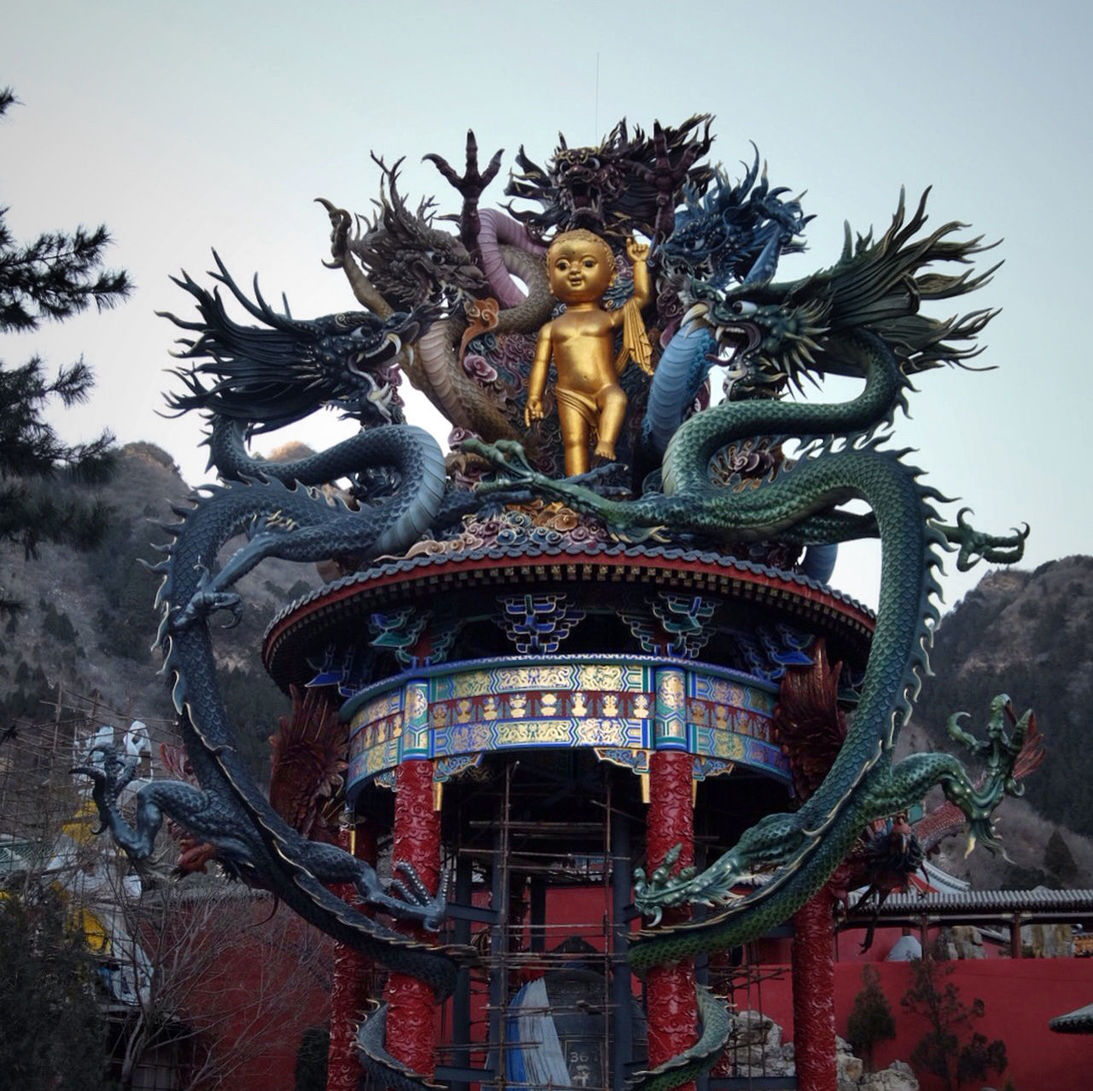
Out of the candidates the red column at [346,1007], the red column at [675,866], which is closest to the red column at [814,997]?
the red column at [675,866]

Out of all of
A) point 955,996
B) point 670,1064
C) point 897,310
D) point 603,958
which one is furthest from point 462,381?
point 955,996

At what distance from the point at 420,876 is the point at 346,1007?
92.9 inches

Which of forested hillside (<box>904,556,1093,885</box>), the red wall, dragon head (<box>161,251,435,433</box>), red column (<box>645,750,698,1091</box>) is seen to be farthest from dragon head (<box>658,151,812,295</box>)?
forested hillside (<box>904,556,1093,885</box>)

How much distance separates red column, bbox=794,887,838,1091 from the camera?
12953mm

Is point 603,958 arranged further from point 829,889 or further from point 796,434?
point 796,434

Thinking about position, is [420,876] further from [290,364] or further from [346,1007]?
[290,364]

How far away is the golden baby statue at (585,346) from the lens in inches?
579

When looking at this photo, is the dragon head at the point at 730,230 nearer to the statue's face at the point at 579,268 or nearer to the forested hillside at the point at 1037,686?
the statue's face at the point at 579,268

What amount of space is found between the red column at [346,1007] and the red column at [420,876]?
4.48 ft

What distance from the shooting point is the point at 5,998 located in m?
11.2

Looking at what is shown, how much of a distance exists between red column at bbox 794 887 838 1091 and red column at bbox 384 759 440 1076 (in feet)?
11.2

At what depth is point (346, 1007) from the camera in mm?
13586

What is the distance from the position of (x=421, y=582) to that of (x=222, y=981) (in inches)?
526

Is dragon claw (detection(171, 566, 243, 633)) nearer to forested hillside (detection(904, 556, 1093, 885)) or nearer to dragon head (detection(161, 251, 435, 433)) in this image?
dragon head (detection(161, 251, 435, 433))
